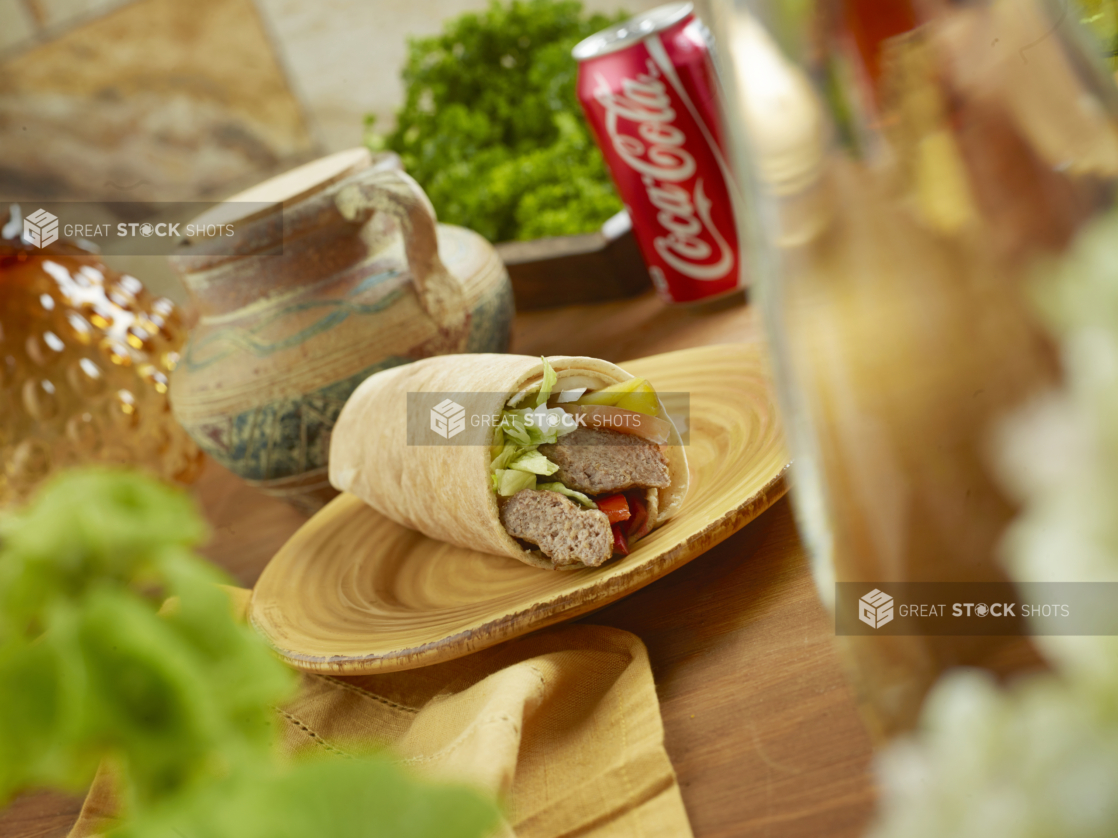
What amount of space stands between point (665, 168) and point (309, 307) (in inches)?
14.8

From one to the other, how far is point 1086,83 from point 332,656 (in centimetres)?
45

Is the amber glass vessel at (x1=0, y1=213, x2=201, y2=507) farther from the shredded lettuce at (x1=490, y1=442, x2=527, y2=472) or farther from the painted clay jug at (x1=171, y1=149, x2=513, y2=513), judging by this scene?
the shredded lettuce at (x1=490, y1=442, x2=527, y2=472)

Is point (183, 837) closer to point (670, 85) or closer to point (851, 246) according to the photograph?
point (851, 246)

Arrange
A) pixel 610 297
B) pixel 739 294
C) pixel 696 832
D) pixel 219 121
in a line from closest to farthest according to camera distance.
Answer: pixel 696 832, pixel 739 294, pixel 610 297, pixel 219 121

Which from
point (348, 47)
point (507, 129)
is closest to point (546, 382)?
point (507, 129)

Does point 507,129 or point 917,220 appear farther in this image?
point 507,129

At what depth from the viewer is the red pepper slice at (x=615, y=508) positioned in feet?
1.82

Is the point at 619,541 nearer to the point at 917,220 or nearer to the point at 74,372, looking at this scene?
the point at 917,220

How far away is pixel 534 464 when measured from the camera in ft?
1.90

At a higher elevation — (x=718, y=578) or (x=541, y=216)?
(x=541, y=216)

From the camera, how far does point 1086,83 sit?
176 mm

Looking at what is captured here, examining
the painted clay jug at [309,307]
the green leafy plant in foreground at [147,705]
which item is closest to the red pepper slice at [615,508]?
the painted clay jug at [309,307]

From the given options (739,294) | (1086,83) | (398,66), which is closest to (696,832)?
(1086,83)

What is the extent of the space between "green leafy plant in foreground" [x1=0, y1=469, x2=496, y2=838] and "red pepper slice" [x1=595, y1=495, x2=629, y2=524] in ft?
1.35
